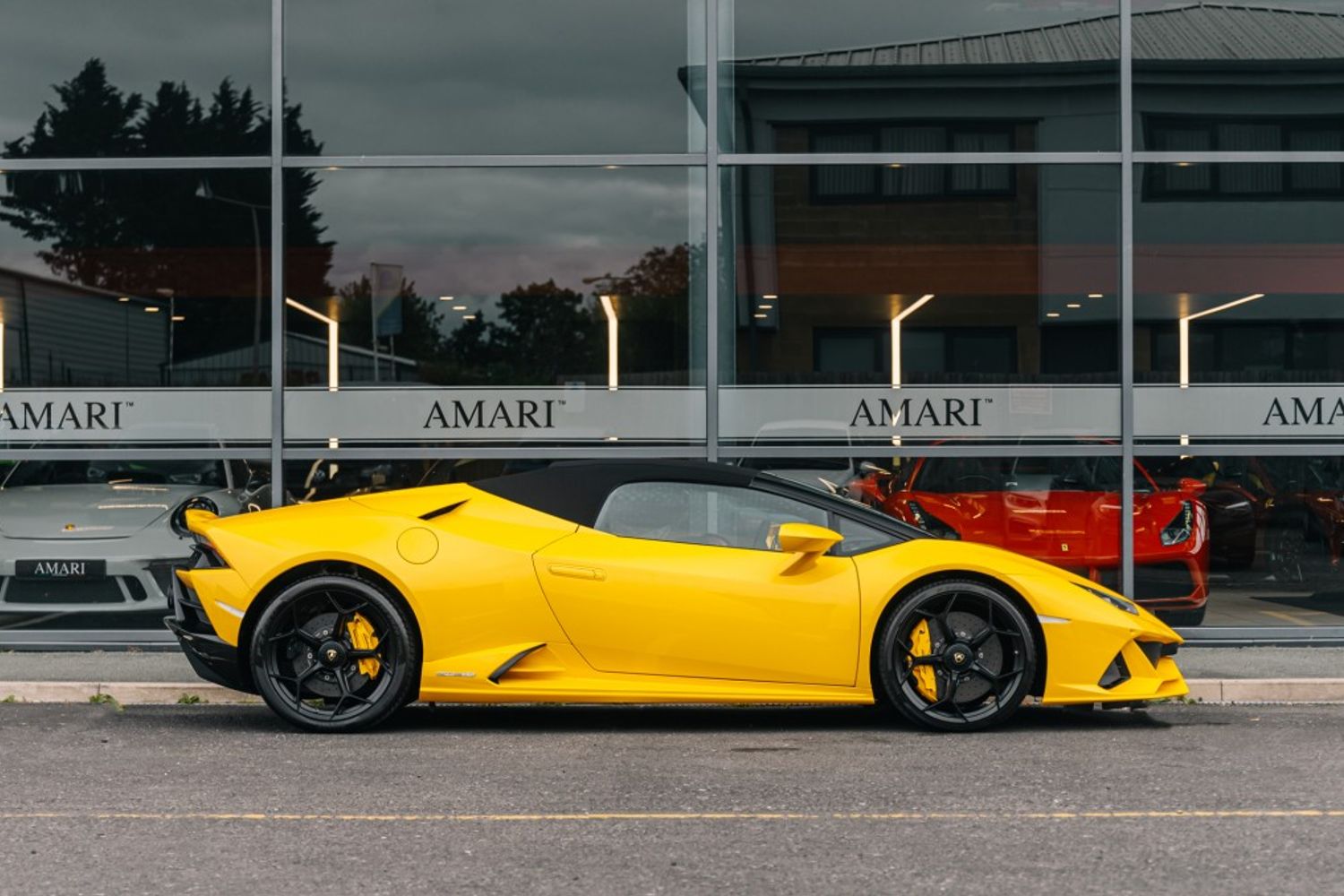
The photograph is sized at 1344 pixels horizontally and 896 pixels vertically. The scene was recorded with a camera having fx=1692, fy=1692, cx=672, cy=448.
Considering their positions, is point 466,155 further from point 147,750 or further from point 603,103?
point 147,750

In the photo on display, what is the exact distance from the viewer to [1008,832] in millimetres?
5699

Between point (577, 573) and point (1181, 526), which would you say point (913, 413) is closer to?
point (1181, 526)

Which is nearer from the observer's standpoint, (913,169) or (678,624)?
(678,624)

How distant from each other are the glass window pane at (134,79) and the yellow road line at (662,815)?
6.39m

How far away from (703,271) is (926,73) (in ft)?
6.59

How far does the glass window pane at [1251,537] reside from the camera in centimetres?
1114

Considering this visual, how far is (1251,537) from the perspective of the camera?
1113cm

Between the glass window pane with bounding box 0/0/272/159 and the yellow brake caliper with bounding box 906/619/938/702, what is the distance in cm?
599

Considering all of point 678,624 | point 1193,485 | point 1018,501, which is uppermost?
point 1193,485

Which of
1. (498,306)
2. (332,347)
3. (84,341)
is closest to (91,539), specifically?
(84,341)

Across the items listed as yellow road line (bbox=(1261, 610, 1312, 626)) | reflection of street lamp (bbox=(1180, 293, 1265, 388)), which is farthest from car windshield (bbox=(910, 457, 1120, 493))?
yellow road line (bbox=(1261, 610, 1312, 626))

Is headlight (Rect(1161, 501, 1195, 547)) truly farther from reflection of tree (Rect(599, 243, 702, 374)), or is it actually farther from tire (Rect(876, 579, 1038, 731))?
tire (Rect(876, 579, 1038, 731))

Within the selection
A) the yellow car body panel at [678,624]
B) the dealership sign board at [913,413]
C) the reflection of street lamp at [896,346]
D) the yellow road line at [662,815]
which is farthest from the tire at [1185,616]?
the yellow road line at [662,815]

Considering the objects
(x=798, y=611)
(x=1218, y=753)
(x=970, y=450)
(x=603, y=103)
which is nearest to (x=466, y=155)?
(x=603, y=103)
